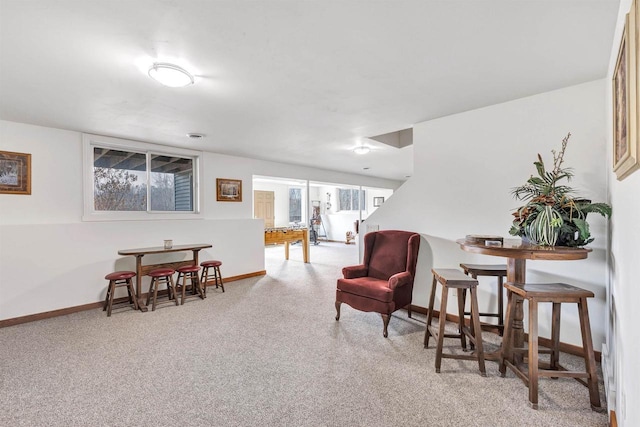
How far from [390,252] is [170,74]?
8.81 ft

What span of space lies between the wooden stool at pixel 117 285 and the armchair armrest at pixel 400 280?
3.09 metres

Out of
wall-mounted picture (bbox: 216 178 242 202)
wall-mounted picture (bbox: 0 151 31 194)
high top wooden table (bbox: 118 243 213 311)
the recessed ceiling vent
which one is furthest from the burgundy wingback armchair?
wall-mounted picture (bbox: 0 151 31 194)

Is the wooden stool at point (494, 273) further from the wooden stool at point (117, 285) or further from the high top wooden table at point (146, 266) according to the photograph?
the wooden stool at point (117, 285)

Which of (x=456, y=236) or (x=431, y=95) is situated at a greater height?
(x=431, y=95)

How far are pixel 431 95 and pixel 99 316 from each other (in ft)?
14.0

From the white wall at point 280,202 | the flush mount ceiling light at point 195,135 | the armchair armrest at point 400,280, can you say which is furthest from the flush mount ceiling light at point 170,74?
the white wall at point 280,202

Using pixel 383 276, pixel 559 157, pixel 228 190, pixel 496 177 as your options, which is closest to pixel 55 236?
pixel 228 190

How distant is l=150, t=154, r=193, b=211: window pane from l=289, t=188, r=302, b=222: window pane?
605 centimetres

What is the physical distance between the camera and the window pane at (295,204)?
425 inches

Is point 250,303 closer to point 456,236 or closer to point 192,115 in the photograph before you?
point 192,115

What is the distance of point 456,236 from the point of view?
307cm

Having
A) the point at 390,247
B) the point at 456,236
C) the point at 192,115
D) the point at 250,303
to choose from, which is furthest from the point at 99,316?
the point at 456,236

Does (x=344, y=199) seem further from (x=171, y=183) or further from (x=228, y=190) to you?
(x=171, y=183)

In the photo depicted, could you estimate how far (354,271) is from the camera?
3354mm
